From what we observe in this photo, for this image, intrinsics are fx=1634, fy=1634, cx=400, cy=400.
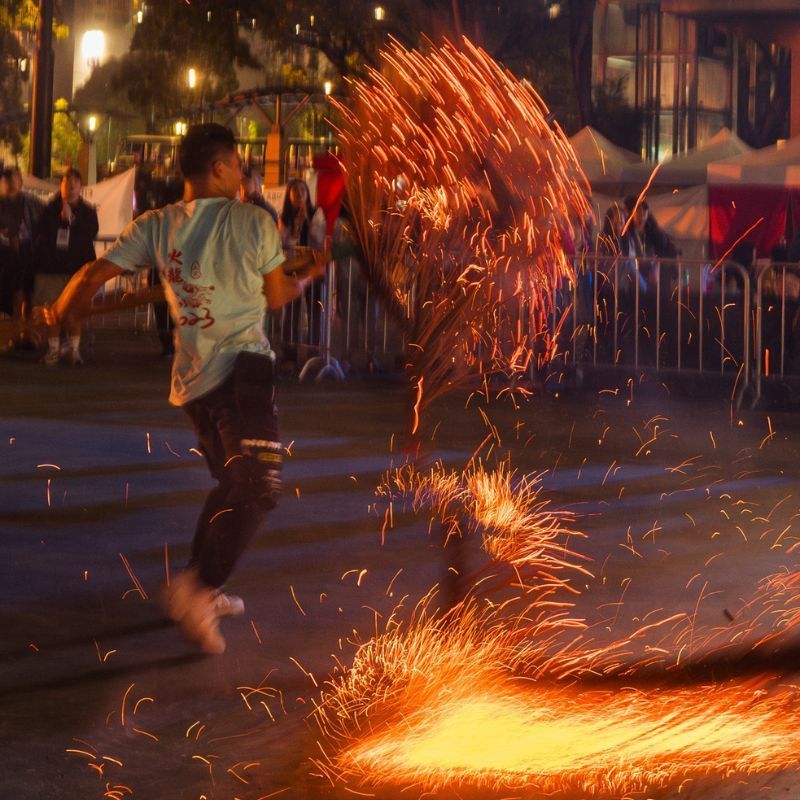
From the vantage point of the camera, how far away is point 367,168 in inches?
380

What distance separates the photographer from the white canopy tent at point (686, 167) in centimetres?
2219

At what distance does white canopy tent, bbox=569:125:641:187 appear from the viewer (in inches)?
914

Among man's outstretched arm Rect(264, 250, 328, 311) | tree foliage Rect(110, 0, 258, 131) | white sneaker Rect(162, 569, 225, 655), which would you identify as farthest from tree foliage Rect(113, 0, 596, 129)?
white sneaker Rect(162, 569, 225, 655)

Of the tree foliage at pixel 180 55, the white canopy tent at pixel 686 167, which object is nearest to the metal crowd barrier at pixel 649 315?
the white canopy tent at pixel 686 167

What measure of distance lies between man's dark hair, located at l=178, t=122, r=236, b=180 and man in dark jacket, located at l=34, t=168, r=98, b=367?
34.2 ft

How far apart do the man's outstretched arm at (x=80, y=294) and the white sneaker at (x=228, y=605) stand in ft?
3.54

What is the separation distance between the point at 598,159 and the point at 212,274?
60.5ft

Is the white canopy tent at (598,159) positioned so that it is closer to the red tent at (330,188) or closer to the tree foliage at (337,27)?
the tree foliage at (337,27)

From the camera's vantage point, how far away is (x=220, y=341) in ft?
18.4

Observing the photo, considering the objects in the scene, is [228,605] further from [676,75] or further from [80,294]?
[676,75]

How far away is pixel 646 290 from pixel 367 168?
20.0 ft

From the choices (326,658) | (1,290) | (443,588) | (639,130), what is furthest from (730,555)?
(639,130)

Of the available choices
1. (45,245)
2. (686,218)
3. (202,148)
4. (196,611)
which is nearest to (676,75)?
(686,218)

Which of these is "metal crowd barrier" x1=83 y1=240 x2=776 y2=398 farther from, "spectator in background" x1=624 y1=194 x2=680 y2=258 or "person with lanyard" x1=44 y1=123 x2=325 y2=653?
"person with lanyard" x1=44 y1=123 x2=325 y2=653
